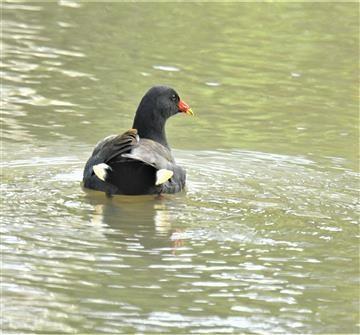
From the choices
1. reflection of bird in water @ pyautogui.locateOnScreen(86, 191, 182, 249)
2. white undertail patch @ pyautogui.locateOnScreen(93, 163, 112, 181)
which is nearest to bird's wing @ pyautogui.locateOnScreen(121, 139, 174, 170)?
white undertail patch @ pyautogui.locateOnScreen(93, 163, 112, 181)

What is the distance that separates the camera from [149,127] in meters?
12.9

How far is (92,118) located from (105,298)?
6595 mm

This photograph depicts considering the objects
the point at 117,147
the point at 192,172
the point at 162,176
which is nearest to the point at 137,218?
the point at 162,176

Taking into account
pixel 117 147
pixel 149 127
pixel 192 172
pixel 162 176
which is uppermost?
pixel 117 147

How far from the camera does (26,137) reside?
13805 millimetres

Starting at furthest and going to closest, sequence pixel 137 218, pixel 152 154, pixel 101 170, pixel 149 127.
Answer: pixel 149 127
pixel 152 154
pixel 101 170
pixel 137 218

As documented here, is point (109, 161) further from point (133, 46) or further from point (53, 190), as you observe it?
point (133, 46)

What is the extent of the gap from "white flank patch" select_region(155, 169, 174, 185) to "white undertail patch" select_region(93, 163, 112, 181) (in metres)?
0.48

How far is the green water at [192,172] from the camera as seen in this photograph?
853 cm

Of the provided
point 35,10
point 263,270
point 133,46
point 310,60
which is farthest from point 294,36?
point 263,270

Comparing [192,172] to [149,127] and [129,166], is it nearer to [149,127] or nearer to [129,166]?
[149,127]

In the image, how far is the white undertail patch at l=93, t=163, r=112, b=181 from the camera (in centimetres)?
1132

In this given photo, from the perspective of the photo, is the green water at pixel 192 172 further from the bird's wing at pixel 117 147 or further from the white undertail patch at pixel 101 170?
the bird's wing at pixel 117 147

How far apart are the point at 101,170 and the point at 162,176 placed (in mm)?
585
